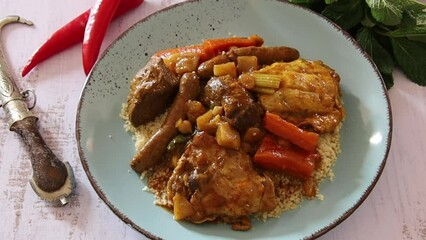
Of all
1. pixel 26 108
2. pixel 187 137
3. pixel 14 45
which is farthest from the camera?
pixel 14 45

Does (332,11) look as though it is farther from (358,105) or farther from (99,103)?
(99,103)

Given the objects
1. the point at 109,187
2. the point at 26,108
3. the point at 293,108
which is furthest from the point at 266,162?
the point at 26,108

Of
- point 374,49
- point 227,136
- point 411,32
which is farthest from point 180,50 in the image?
point 411,32

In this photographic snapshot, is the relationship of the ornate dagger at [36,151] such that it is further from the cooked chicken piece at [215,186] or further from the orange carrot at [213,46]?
the orange carrot at [213,46]

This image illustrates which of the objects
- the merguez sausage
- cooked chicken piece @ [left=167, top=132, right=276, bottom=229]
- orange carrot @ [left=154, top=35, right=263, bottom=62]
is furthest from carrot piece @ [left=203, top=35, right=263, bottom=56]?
cooked chicken piece @ [left=167, top=132, right=276, bottom=229]

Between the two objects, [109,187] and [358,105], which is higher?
[358,105]

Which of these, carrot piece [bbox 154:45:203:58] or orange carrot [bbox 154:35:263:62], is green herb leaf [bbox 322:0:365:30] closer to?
orange carrot [bbox 154:35:263:62]

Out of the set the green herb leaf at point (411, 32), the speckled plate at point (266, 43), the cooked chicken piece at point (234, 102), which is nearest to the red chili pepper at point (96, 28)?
the speckled plate at point (266, 43)
